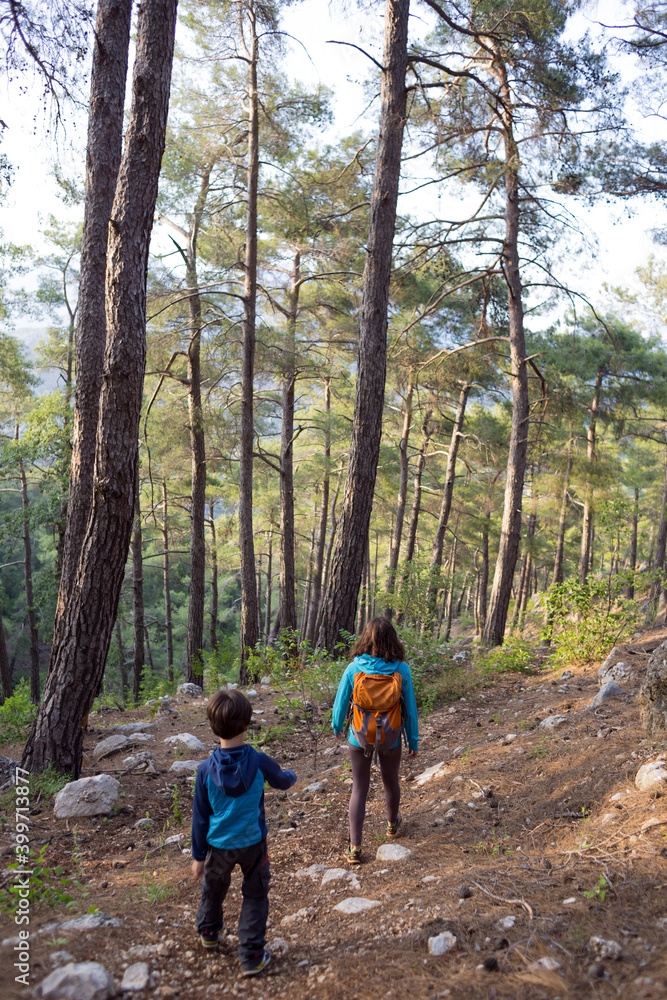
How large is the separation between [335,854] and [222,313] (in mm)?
9128

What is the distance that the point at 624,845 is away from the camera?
9.34 feet

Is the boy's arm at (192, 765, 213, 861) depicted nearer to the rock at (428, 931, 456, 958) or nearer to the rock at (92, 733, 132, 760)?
the rock at (428, 931, 456, 958)

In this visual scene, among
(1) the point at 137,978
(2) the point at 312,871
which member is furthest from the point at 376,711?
(1) the point at 137,978

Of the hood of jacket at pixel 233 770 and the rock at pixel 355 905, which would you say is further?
the rock at pixel 355 905

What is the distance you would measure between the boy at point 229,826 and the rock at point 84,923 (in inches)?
15.2

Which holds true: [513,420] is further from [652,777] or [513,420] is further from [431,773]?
[652,777]

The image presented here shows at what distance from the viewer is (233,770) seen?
259 cm

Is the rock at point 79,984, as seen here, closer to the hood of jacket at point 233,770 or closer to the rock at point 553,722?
the hood of jacket at point 233,770

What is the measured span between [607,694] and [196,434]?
8429 millimetres

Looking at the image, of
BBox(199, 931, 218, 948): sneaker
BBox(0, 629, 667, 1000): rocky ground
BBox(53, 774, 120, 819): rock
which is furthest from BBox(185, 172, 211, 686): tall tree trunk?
BBox(199, 931, 218, 948): sneaker

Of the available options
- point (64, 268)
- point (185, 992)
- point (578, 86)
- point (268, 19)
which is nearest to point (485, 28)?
point (578, 86)

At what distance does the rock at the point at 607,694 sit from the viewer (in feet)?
17.3

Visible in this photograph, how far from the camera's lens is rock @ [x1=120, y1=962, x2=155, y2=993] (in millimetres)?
2221

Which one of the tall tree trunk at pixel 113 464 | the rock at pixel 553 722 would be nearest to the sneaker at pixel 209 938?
the tall tree trunk at pixel 113 464
